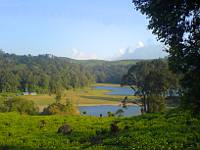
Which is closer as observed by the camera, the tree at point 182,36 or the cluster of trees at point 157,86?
the tree at point 182,36

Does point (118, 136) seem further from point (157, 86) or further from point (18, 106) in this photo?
point (18, 106)

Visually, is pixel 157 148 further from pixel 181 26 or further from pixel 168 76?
pixel 168 76

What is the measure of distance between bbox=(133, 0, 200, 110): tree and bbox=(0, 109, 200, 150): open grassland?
5865 millimetres

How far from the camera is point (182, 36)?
59.3 ft

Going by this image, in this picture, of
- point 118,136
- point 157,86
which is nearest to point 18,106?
point 157,86

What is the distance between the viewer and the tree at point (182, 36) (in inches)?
685

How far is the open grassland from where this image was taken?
24.8 m

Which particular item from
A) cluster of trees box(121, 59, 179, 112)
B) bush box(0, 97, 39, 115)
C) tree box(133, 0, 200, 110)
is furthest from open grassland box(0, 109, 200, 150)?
bush box(0, 97, 39, 115)

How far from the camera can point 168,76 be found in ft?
261

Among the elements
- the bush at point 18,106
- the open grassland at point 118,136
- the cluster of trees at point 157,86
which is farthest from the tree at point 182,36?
the bush at point 18,106

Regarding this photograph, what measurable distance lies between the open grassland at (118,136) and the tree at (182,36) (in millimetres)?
5865

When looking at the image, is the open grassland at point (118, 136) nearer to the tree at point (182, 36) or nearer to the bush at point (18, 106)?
the tree at point (182, 36)

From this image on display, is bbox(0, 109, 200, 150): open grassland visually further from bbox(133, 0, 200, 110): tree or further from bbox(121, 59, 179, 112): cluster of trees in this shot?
bbox(121, 59, 179, 112): cluster of trees

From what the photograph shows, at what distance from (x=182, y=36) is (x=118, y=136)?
12325 mm
